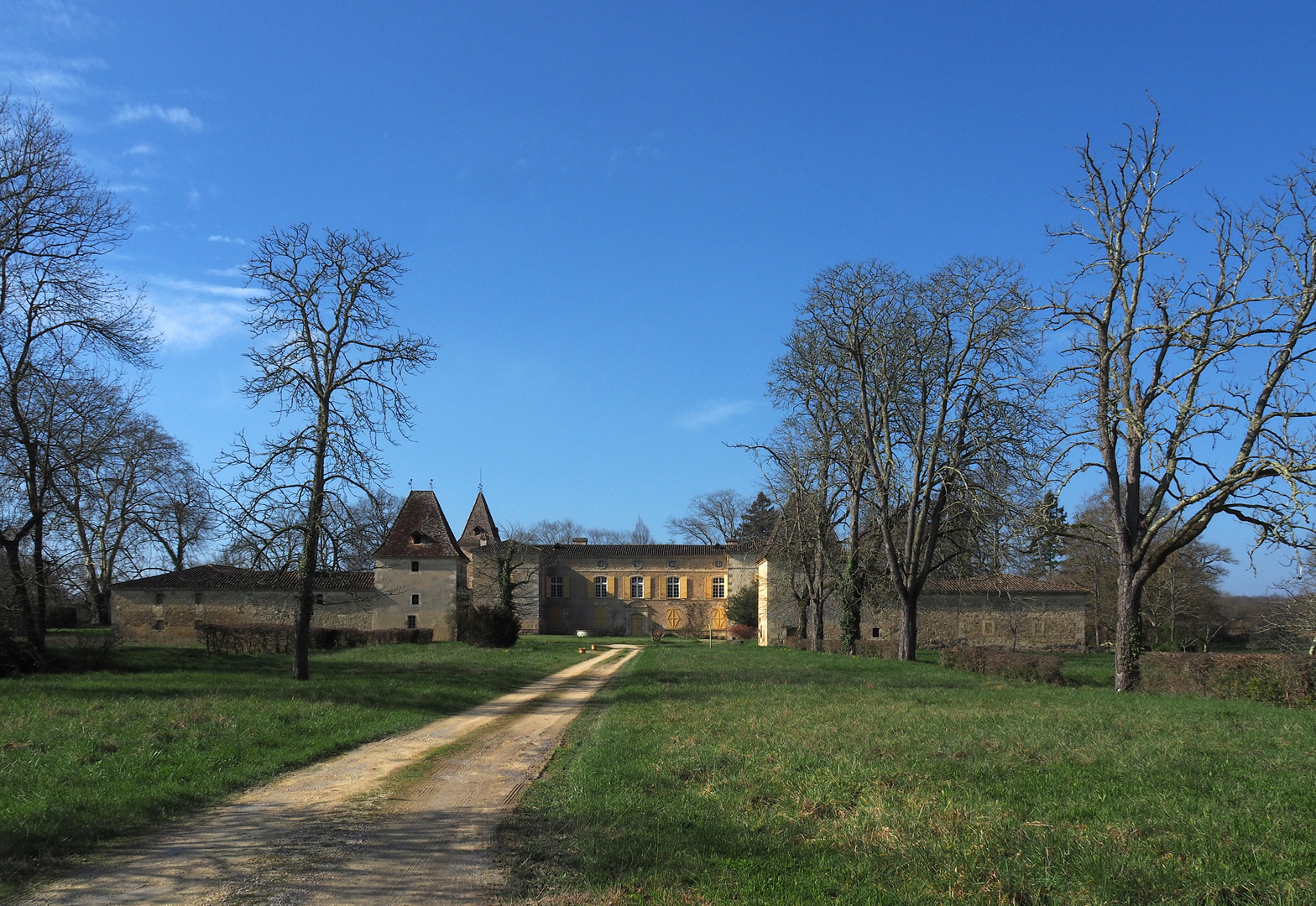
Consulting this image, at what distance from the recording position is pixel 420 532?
51000 millimetres

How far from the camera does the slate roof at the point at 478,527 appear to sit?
6912cm

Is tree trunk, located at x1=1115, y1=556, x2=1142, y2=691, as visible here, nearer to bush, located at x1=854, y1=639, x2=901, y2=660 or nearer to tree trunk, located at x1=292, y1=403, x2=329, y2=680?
bush, located at x1=854, y1=639, x2=901, y2=660

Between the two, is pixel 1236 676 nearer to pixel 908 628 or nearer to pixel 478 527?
pixel 908 628

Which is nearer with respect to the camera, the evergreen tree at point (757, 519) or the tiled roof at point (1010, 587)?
the tiled roof at point (1010, 587)

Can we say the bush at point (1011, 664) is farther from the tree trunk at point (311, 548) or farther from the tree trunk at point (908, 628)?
the tree trunk at point (311, 548)

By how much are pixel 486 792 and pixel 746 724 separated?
4.70 meters

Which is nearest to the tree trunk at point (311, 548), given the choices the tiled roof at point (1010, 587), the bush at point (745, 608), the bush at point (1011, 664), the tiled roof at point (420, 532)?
the bush at point (1011, 664)

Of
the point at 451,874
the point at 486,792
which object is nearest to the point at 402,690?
the point at 486,792

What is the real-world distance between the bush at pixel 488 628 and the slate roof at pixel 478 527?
29.5m

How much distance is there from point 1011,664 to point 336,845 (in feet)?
64.9

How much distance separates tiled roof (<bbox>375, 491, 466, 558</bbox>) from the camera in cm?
5031

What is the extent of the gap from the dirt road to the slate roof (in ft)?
195

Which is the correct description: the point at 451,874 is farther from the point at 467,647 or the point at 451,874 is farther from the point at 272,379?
the point at 467,647

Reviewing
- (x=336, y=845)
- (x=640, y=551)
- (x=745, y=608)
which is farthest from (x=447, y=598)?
(x=336, y=845)
